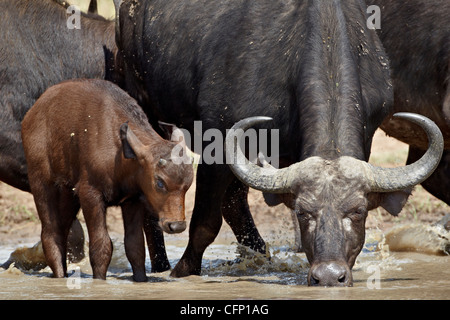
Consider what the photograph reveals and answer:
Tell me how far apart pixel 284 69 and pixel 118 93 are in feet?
4.64

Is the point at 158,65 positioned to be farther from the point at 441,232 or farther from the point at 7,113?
the point at 441,232

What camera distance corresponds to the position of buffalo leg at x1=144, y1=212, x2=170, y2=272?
10422mm

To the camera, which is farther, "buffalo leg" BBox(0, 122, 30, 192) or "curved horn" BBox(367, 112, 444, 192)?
"buffalo leg" BBox(0, 122, 30, 192)

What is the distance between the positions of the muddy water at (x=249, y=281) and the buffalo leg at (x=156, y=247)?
291 mm

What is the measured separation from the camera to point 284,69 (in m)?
9.16

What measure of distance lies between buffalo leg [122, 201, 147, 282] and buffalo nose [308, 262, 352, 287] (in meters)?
1.77

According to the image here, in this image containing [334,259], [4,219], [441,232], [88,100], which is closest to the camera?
[334,259]

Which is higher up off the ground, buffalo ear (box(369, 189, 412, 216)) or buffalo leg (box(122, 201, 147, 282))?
buffalo ear (box(369, 189, 412, 216))

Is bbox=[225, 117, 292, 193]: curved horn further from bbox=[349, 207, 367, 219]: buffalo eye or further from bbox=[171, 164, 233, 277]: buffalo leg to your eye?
bbox=[171, 164, 233, 277]: buffalo leg

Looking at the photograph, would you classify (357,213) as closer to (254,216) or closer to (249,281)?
(249,281)

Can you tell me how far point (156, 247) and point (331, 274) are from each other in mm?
3042

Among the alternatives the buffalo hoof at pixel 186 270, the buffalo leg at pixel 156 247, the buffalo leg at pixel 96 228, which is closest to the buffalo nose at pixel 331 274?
the buffalo leg at pixel 96 228

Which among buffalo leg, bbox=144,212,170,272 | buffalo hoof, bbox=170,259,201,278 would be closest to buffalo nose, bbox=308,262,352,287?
buffalo hoof, bbox=170,259,201,278

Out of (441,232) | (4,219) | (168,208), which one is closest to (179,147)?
(168,208)
